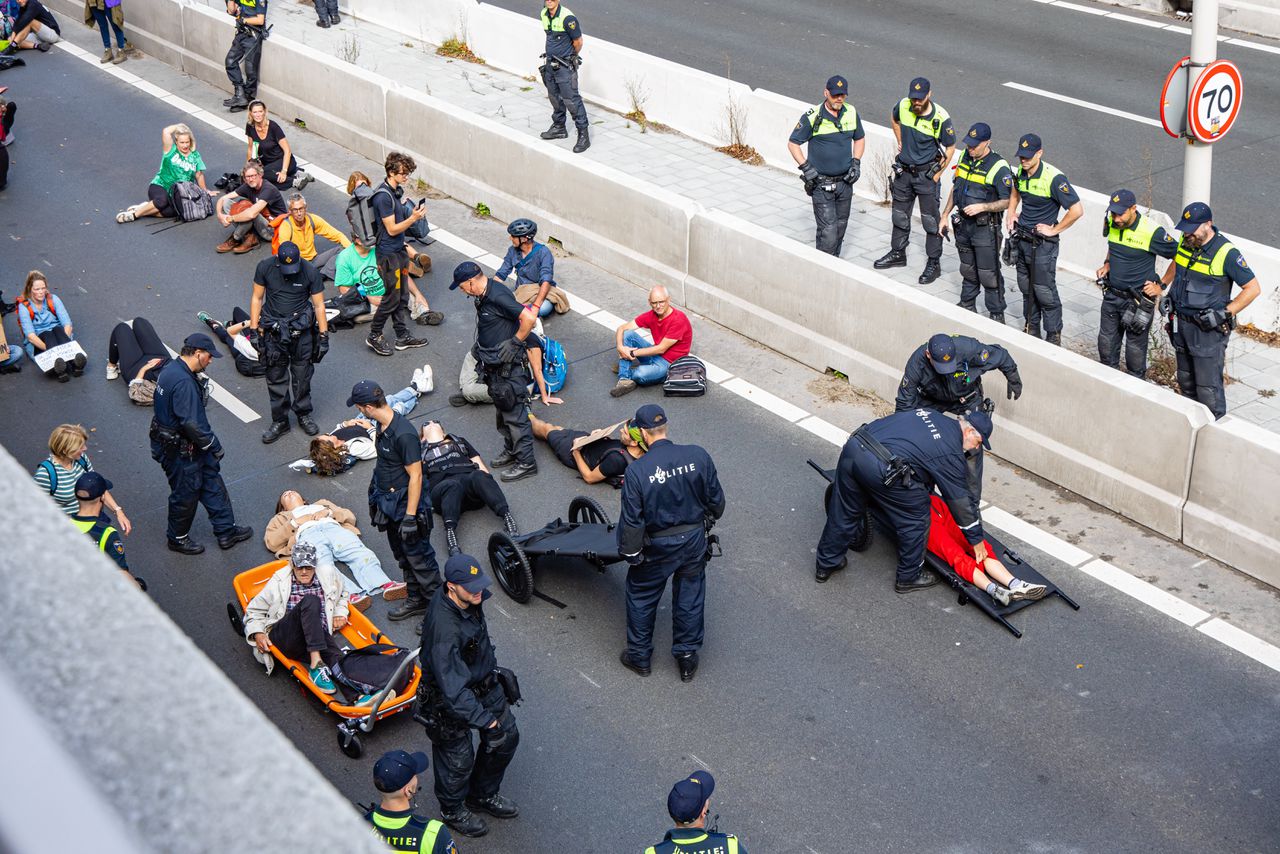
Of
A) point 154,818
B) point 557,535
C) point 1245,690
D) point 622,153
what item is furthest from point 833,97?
point 154,818

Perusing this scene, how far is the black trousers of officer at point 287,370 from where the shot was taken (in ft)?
38.7

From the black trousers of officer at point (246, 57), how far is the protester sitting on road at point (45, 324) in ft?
23.7

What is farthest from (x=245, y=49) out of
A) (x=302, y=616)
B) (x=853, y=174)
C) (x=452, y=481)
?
(x=302, y=616)

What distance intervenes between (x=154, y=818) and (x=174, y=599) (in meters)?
9.35

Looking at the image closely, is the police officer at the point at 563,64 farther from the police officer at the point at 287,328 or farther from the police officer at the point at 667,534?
the police officer at the point at 667,534

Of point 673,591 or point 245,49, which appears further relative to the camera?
point 245,49

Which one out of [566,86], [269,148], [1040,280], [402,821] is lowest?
[402,821]

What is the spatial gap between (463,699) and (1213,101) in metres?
7.82

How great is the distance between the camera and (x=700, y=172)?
1689 cm

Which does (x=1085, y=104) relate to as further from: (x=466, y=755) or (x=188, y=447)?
(x=466, y=755)

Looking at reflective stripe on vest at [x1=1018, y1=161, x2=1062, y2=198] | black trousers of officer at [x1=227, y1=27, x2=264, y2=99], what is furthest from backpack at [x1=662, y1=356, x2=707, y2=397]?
black trousers of officer at [x1=227, y1=27, x2=264, y2=99]

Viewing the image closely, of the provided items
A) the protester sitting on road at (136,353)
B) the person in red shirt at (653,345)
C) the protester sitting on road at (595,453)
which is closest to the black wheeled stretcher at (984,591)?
the protester sitting on road at (595,453)

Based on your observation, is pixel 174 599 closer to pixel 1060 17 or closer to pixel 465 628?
pixel 465 628

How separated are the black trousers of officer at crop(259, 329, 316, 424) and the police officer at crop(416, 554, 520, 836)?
5091 mm
